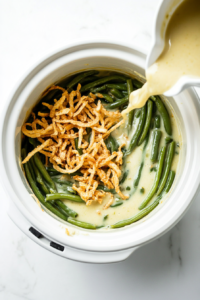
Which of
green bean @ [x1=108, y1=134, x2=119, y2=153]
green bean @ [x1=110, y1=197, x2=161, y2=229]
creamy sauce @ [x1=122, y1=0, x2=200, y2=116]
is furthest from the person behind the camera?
green bean @ [x1=108, y1=134, x2=119, y2=153]

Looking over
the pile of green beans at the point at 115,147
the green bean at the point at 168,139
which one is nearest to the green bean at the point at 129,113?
the pile of green beans at the point at 115,147

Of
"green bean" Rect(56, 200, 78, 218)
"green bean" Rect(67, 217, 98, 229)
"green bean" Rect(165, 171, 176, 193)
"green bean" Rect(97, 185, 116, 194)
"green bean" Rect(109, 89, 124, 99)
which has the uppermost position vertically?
"green bean" Rect(109, 89, 124, 99)

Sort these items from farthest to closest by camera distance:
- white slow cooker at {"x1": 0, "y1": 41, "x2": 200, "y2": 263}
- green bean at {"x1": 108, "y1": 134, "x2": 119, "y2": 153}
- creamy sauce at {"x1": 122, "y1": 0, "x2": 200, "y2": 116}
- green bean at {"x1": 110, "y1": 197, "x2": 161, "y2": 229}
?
green bean at {"x1": 108, "y1": 134, "x2": 119, "y2": 153}
green bean at {"x1": 110, "y1": 197, "x2": 161, "y2": 229}
white slow cooker at {"x1": 0, "y1": 41, "x2": 200, "y2": 263}
creamy sauce at {"x1": 122, "y1": 0, "x2": 200, "y2": 116}

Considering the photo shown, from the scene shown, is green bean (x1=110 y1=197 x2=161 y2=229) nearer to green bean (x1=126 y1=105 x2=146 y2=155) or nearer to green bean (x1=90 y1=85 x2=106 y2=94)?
green bean (x1=126 y1=105 x2=146 y2=155)

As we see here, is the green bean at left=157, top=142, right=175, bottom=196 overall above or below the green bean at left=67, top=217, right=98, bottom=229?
above

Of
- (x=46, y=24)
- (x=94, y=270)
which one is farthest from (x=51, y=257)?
(x=46, y=24)

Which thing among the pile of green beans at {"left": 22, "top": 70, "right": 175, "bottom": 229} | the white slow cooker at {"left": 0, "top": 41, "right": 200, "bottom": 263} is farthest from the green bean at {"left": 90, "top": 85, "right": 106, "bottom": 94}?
the white slow cooker at {"left": 0, "top": 41, "right": 200, "bottom": 263}

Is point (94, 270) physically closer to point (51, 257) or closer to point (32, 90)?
point (51, 257)

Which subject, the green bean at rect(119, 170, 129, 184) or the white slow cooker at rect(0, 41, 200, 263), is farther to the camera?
the green bean at rect(119, 170, 129, 184)
